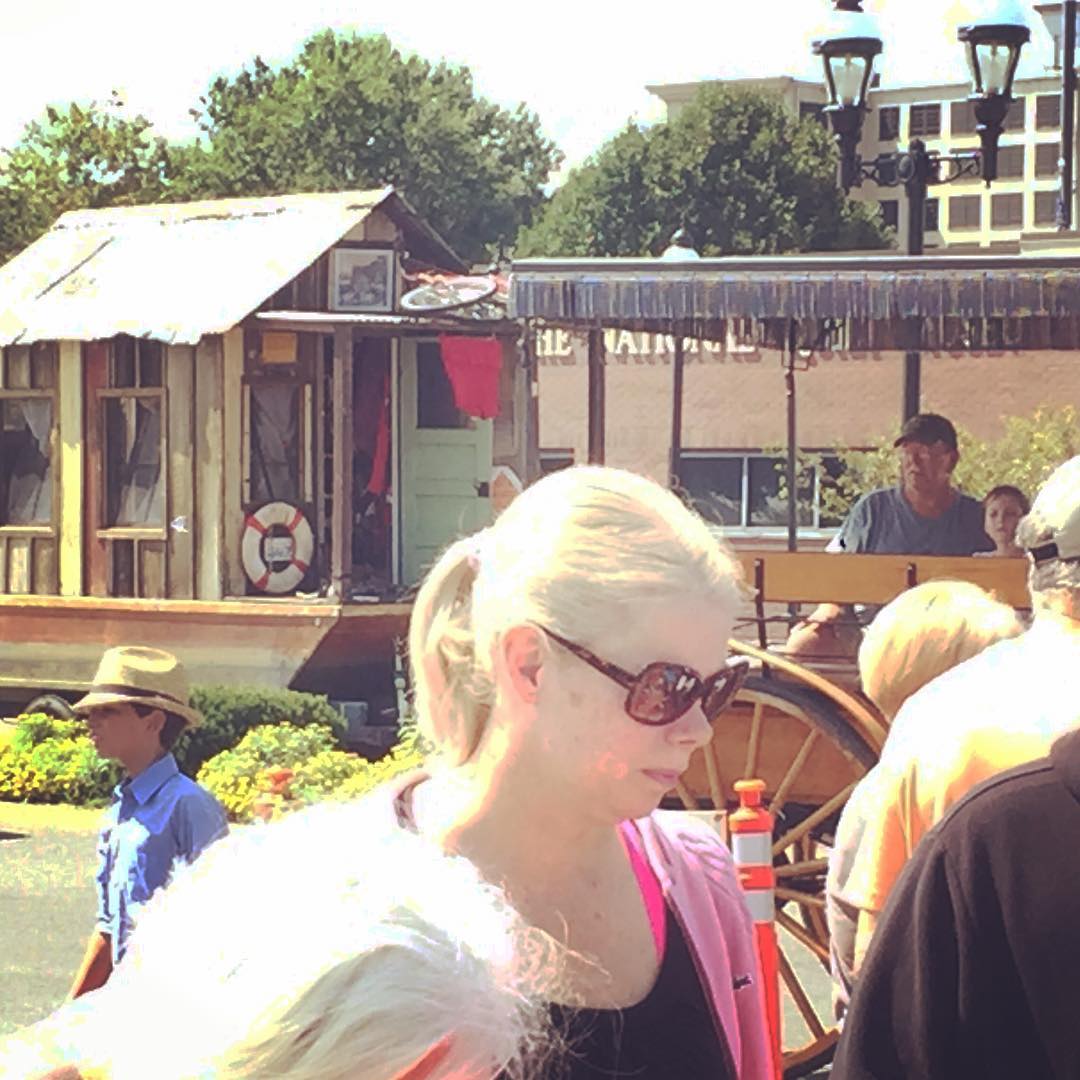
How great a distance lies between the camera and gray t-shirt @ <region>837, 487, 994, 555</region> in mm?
9453

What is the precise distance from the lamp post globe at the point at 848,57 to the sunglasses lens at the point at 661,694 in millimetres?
11634

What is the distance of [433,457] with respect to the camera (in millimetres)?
20109

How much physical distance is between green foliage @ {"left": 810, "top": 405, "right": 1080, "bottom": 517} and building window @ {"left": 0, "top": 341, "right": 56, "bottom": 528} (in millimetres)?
14387

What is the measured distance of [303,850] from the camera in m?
2.07

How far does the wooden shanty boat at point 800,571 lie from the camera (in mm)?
7445

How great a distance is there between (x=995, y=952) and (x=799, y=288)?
6.57 metres

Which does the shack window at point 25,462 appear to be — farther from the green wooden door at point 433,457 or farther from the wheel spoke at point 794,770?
the wheel spoke at point 794,770

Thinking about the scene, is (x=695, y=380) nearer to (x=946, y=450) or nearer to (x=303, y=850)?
(x=946, y=450)

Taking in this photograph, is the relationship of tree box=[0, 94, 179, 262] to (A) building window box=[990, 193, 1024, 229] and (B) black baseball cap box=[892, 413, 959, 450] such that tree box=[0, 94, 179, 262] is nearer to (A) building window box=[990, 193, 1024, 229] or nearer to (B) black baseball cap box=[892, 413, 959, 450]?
(B) black baseball cap box=[892, 413, 959, 450]

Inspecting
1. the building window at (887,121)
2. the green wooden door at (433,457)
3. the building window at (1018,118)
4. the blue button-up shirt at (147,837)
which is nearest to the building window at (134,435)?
the green wooden door at (433,457)

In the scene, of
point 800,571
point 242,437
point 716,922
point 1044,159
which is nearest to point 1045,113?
point 1044,159

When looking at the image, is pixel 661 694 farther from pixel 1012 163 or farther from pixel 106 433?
pixel 1012 163

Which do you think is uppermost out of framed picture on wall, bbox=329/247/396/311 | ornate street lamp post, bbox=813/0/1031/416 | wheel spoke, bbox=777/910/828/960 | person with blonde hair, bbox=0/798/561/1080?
ornate street lamp post, bbox=813/0/1031/416

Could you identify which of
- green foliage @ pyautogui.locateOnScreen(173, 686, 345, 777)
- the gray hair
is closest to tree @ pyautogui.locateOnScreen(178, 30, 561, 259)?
green foliage @ pyautogui.locateOnScreen(173, 686, 345, 777)
